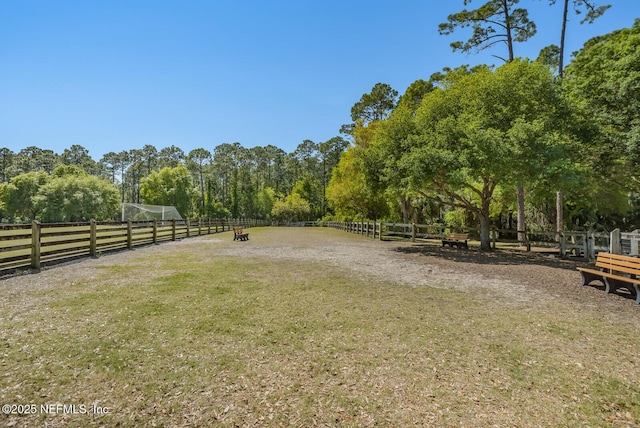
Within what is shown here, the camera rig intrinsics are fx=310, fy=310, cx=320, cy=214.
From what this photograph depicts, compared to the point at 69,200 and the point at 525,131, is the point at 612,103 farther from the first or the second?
the point at 69,200

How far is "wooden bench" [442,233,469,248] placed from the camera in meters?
16.7

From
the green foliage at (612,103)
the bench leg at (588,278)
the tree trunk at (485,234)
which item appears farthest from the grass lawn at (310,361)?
the green foliage at (612,103)

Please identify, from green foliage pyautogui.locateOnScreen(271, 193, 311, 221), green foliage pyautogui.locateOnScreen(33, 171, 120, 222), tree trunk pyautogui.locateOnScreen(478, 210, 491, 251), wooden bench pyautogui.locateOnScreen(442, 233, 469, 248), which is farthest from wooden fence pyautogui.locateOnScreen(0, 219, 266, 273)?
green foliage pyautogui.locateOnScreen(271, 193, 311, 221)

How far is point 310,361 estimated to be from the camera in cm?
374

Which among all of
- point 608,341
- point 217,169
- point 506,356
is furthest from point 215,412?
point 217,169

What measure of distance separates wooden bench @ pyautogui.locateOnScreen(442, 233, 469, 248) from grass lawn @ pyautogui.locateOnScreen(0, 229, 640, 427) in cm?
1074

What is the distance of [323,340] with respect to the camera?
4.34 meters

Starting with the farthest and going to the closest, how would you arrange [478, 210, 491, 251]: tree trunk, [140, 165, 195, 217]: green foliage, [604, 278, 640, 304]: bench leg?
[140, 165, 195, 217]: green foliage, [478, 210, 491, 251]: tree trunk, [604, 278, 640, 304]: bench leg

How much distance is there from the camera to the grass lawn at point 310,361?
9.33 feet

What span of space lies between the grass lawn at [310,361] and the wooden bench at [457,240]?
10738 mm

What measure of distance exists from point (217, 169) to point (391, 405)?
7891cm

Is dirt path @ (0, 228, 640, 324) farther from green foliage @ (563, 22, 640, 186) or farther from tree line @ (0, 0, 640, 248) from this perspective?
green foliage @ (563, 22, 640, 186)

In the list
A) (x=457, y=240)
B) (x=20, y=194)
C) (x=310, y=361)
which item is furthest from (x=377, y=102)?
(x=20, y=194)

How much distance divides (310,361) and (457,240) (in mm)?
15295
